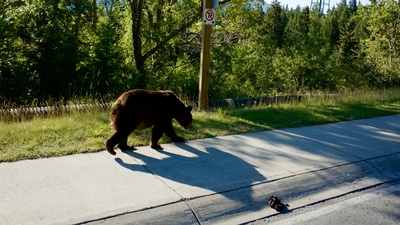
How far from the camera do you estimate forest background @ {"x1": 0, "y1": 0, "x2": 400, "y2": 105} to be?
12406 mm

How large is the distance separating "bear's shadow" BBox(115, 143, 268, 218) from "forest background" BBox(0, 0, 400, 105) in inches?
254

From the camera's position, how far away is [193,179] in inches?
180

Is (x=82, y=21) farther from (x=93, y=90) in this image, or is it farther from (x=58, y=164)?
(x=58, y=164)

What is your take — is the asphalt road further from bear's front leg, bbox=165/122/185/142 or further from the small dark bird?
bear's front leg, bbox=165/122/185/142

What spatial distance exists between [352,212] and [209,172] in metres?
1.78

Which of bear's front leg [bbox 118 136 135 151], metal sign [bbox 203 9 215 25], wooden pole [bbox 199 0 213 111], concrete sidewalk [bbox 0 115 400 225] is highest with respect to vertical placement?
metal sign [bbox 203 9 215 25]

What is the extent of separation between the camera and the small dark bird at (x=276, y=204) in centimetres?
410

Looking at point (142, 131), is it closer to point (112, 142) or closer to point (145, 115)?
point (145, 115)

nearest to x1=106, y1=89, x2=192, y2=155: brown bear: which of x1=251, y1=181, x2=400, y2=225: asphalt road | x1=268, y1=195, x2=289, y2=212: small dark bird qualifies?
x1=268, y1=195, x2=289, y2=212: small dark bird

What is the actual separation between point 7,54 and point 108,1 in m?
8.39

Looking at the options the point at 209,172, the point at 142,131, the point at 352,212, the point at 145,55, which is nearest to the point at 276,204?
the point at 352,212

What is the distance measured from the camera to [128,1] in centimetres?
1595

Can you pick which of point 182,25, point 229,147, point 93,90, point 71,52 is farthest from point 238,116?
point 182,25

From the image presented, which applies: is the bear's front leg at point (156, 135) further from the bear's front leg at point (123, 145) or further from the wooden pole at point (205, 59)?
the wooden pole at point (205, 59)
